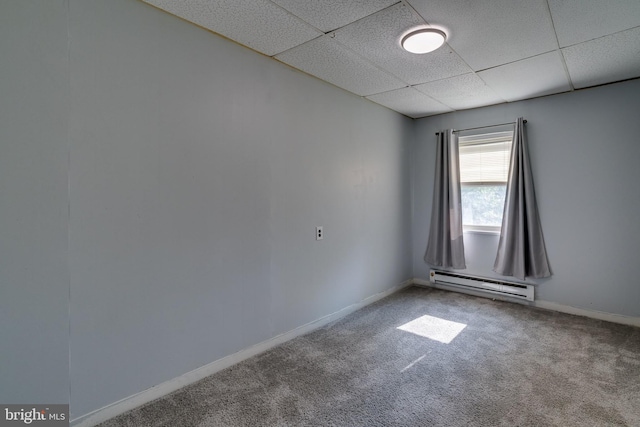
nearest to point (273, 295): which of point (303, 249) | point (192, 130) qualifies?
point (303, 249)

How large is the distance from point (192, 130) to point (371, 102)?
7.90 ft

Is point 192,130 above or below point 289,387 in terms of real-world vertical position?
above

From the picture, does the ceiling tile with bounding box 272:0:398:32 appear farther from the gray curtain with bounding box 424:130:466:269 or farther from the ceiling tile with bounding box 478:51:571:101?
the gray curtain with bounding box 424:130:466:269

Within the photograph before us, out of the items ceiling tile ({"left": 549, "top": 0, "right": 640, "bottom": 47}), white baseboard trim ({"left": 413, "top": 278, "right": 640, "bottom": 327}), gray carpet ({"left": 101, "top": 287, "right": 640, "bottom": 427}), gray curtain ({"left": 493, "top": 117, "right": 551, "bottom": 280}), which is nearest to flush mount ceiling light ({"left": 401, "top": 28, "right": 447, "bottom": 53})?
ceiling tile ({"left": 549, "top": 0, "right": 640, "bottom": 47})

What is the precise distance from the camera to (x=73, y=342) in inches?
65.5

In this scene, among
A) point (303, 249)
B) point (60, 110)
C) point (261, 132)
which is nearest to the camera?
point (60, 110)

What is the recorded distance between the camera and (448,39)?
2.27 m

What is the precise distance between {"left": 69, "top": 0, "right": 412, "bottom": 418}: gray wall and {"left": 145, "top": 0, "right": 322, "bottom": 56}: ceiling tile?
4.3 inches

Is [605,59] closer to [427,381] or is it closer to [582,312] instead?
[582,312]

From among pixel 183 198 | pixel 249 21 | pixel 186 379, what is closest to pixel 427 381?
pixel 186 379

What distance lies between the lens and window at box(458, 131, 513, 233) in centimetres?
392

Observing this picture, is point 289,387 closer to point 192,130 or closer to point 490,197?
point 192,130

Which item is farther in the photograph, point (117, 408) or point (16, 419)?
point (117, 408)

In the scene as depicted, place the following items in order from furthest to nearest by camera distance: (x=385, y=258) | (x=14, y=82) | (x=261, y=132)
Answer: (x=385, y=258)
(x=261, y=132)
(x=14, y=82)
